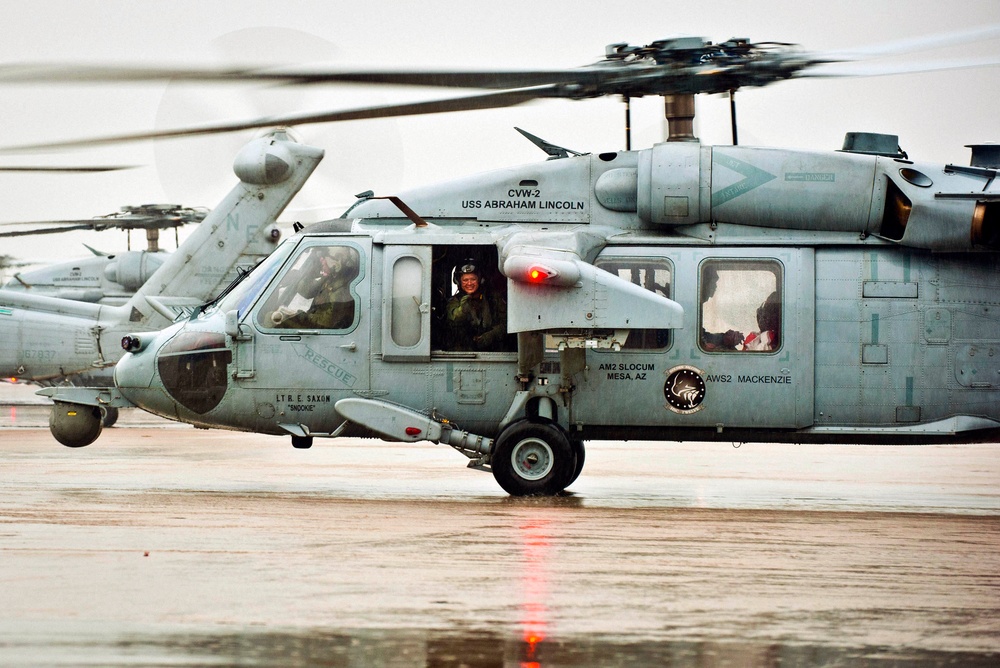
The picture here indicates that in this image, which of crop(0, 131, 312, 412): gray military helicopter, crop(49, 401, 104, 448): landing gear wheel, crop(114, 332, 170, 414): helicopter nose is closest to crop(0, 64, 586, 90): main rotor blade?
crop(114, 332, 170, 414): helicopter nose

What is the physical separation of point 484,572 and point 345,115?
4.27m

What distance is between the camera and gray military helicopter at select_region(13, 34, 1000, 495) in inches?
440

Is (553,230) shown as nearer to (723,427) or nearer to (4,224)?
(723,427)

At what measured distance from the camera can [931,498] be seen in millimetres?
12062

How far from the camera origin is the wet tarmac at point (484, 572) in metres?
5.14

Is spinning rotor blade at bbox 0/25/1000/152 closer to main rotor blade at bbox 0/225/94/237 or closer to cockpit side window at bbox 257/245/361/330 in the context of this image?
cockpit side window at bbox 257/245/361/330

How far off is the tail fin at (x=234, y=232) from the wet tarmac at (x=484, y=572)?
741 centimetres

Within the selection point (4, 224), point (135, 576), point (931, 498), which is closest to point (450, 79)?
point (135, 576)

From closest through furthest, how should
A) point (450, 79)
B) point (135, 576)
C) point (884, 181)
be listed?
point (135, 576), point (450, 79), point (884, 181)

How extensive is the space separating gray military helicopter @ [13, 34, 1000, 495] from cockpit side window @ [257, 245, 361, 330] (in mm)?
21

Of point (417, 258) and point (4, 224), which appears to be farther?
point (4, 224)

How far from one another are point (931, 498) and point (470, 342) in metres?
4.76

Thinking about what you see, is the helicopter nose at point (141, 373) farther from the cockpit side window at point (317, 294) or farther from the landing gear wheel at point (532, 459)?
the landing gear wheel at point (532, 459)

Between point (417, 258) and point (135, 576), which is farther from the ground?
point (417, 258)
